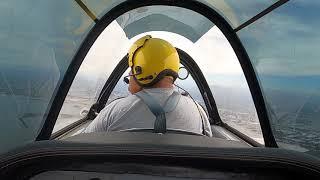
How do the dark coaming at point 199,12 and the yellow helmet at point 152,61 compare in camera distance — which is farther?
the dark coaming at point 199,12

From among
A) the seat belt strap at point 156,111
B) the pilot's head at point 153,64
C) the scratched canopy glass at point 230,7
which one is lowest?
the seat belt strap at point 156,111

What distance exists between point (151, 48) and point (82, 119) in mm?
2442

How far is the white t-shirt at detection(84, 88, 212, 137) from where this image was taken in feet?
9.30

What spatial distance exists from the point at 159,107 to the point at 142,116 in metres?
0.14

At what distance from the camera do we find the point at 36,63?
3.61 meters

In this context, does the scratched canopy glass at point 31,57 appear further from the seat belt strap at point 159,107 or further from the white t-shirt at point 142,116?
the seat belt strap at point 159,107

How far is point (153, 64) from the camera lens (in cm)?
334

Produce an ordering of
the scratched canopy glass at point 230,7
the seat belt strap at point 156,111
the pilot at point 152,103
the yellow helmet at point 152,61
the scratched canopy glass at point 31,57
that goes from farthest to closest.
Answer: the scratched canopy glass at point 230,7
the yellow helmet at point 152,61
the scratched canopy glass at point 31,57
the pilot at point 152,103
the seat belt strap at point 156,111

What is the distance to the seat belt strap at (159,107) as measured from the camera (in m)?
2.63

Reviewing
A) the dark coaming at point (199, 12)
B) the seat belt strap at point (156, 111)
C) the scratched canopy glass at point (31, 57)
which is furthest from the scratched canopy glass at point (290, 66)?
the scratched canopy glass at point (31, 57)

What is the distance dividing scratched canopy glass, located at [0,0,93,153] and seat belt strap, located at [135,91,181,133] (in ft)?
3.45

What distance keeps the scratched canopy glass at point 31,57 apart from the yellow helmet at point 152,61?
782mm

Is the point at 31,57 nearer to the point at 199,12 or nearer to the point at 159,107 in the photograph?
the point at 159,107

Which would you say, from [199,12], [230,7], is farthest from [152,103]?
[199,12]
